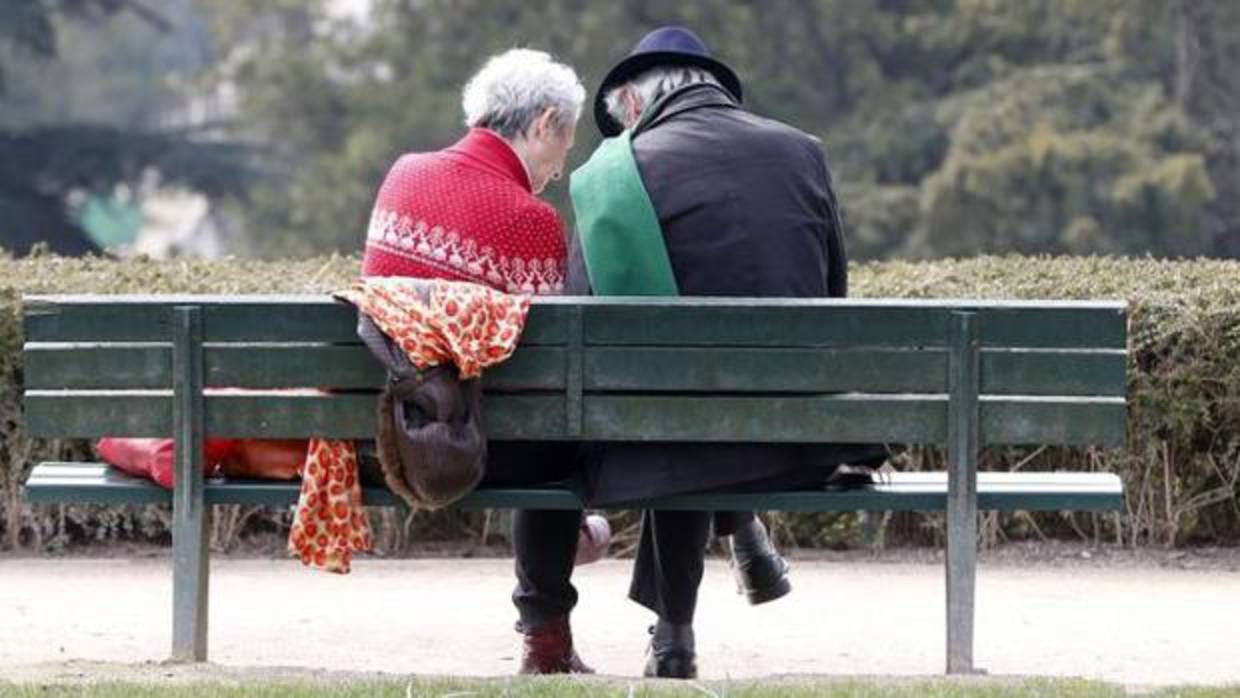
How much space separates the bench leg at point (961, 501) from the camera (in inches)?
247

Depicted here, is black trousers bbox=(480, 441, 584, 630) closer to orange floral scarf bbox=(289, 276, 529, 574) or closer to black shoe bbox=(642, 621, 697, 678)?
black shoe bbox=(642, 621, 697, 678)

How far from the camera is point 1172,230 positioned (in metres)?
28.7

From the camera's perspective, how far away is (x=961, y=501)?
634 cm

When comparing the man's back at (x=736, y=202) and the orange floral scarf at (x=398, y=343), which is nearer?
the orange floral scarf at (x=398, y=343)

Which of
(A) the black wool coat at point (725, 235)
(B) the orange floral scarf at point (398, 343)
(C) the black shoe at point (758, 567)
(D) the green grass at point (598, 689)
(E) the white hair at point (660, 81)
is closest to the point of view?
(D) the green grass at point (598, 689)

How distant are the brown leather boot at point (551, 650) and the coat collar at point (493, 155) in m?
0.99

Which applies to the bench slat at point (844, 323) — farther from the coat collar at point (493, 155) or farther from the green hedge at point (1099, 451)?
the green hedge at point (1099, 451)

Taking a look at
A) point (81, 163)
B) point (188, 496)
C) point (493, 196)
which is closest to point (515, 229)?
point (493, 196)

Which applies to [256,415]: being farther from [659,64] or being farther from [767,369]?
[659,64]

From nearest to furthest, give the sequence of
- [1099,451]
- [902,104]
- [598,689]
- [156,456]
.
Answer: [598,689], [156,456], [1099,451], [902,104]

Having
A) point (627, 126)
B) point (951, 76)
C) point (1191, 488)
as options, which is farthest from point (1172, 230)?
point (627, 126)

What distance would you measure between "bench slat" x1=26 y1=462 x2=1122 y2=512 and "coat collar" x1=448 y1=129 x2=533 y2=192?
731 millimetres

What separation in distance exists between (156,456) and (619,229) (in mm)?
1154

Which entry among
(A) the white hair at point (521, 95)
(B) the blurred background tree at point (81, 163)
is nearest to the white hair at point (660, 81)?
(A) the white hair at point (521, 95)
